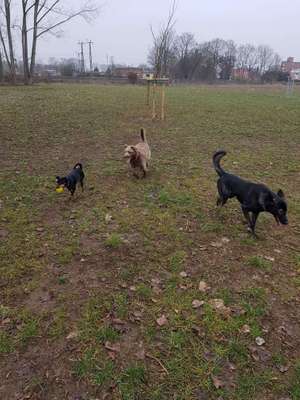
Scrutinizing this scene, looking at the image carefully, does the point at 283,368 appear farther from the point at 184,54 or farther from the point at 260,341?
the point at 184,54

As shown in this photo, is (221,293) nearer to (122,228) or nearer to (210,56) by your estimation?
(122,228)

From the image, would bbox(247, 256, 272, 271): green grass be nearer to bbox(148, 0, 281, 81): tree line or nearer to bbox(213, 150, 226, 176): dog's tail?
bbox(213, 150, 226, 176): dog's tail

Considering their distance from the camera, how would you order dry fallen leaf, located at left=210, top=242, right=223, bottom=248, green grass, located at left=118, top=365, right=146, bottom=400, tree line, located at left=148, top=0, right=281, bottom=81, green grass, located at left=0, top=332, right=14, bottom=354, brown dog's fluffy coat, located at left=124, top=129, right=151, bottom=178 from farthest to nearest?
tree line, located at left=148, top=0, right=281, bottom=81 → brown dog's fluffy coat, located at left=124, top=129, right=151, bottom=178 → dry fallen leaf, located at left=210, top=242, right=223, bottom=248 → green grass, located at left=0, top=332, right=14, bottom=354 → green grass, located at left=118, top=365, right=146, bottom=400

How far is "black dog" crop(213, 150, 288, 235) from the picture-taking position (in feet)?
12.0

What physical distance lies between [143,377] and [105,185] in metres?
3.85

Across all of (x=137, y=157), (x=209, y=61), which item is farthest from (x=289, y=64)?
(x=137, y=157)

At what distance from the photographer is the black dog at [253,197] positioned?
3.64 metres

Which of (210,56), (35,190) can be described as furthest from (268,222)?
(210,56)

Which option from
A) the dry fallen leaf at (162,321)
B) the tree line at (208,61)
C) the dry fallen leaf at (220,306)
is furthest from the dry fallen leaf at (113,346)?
the tree line at (208,61)

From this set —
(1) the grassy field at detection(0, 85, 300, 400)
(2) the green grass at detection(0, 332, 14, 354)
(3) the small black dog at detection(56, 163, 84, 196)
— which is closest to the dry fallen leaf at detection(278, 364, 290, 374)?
(1) the grassy field at detection(0, 85, 300, 400)

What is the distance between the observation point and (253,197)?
381 centimetres

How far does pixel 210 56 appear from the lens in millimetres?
73312

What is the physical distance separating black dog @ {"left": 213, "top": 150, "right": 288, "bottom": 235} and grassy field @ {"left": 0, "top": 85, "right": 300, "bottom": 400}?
0.40m

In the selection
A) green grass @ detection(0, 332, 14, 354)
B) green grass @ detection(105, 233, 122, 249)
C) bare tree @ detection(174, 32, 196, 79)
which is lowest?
green grass @ detection(0, 332, 14, 354)
